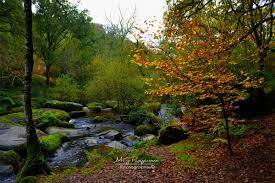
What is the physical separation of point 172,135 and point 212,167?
5.31 meters

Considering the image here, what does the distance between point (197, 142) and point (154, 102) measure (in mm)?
14014

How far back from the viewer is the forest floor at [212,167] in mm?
7805

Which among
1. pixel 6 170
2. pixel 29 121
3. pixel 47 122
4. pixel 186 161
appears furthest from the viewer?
pixel 47 122

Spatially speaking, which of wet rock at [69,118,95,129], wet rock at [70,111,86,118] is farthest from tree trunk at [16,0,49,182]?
wet rock at [70,111,86,118]

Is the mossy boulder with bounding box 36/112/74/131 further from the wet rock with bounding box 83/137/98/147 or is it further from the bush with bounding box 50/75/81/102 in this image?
the bush with bounding box 50/75/81/102

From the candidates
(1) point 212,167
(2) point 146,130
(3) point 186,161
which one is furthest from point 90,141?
(1) point 212,167

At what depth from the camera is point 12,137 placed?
15.8 metres

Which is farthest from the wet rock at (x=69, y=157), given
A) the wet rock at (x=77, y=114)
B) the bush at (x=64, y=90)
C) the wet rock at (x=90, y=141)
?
A: the bush at (x=64, y=90)

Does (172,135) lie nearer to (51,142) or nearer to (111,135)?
(111,135)

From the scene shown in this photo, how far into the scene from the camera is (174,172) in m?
8.98

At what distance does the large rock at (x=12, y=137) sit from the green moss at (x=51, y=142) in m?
0.97

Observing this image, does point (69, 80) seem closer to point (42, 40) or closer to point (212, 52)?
point (42, 40)

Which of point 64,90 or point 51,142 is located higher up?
point 64,90

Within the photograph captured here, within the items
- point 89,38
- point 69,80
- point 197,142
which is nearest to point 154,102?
point 69,80
